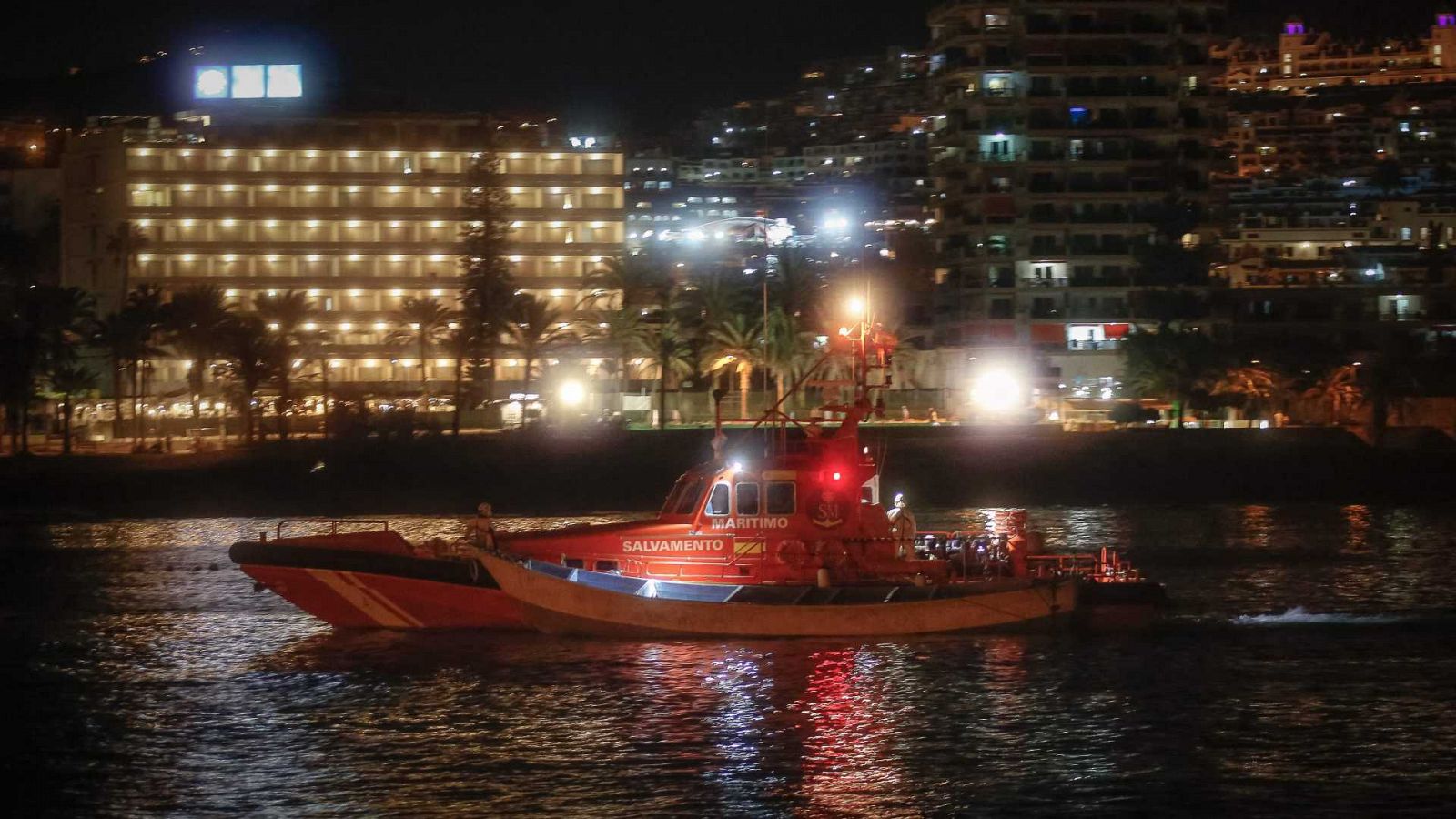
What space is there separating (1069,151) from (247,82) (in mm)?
53979

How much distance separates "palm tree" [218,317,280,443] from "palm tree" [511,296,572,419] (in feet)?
38.0

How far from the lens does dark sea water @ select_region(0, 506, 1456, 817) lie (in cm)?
1730

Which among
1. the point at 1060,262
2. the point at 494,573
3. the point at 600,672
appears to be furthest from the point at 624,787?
the point at 1060,262

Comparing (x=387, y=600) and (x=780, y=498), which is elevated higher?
(x=780, y=498)

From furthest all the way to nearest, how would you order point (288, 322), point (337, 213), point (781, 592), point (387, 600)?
point (337, 213) < point (288, 322) < point (387, 600) < point (781, 592)

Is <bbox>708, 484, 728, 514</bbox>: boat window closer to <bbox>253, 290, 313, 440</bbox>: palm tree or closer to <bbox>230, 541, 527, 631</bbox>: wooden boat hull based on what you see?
<bbox>230, 541, 527, 631</bbox>: wooden boat hull

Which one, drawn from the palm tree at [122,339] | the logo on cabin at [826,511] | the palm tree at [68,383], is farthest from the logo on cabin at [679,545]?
the palm tree at [122,339]

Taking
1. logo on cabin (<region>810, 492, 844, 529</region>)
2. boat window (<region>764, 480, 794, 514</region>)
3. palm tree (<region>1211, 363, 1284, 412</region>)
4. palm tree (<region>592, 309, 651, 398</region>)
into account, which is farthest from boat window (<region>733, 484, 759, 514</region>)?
palm tree (<region>592, 309, 651, 398</region>)

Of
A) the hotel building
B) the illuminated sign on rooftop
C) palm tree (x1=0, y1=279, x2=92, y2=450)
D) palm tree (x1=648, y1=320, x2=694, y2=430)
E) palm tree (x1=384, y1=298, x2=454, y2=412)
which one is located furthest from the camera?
the illuminated sign on rooftop

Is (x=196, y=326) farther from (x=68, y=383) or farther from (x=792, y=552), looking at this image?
(x=792, y=552)

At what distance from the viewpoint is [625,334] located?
81.5 meters

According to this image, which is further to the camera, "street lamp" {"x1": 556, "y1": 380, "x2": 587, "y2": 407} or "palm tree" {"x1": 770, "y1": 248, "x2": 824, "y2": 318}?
"palm tree" {"x1": 770, "y1": 248, "x2": 824, "y2": 318}

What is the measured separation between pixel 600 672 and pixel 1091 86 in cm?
8010

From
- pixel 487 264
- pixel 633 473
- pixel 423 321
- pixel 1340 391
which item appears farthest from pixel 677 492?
pixel 423 321
